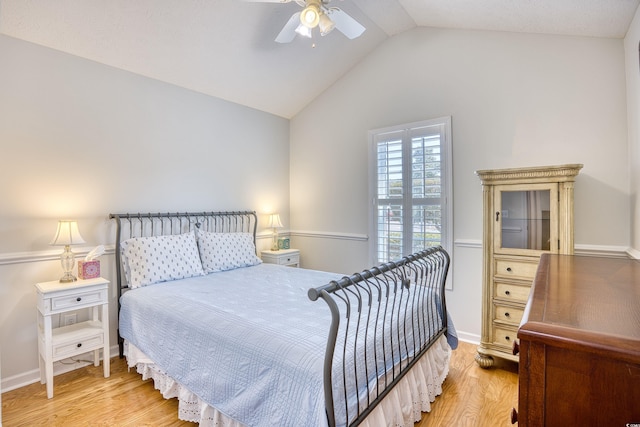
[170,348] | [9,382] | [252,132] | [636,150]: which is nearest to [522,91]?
[636,150]

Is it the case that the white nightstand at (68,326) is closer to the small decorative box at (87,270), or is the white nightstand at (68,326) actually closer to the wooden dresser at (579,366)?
the small decorative box at (87,270)

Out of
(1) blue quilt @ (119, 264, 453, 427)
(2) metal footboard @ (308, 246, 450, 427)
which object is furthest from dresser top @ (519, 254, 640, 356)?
(1) blue quilt @ (119, 264, 453, 427)

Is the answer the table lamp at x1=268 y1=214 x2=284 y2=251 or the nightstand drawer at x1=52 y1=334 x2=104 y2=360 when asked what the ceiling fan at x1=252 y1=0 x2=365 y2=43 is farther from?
the nightstand drawer at x1=52 y1=334 x2=104 y2=360

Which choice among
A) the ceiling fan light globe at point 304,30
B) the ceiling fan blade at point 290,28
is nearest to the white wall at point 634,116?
the ceiling fan light globe at point 304,30

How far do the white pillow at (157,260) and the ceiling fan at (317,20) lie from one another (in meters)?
2.14

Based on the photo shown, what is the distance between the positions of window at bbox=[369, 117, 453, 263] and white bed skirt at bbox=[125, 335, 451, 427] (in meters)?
1.33

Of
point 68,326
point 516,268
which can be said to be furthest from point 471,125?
point 68,326

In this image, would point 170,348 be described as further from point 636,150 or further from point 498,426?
point 636,150

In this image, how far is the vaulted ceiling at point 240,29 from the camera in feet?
8.02

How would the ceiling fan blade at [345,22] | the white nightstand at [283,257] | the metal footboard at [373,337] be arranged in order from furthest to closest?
the white nightstand at [283,257] → the ceiling fan blade at [345,22] → the metal footboard at [373,337]

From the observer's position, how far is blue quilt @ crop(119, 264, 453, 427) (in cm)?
148

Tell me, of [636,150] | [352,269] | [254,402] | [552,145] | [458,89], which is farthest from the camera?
[352,269]

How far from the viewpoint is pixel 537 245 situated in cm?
263

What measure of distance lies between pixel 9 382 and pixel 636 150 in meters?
5.12
